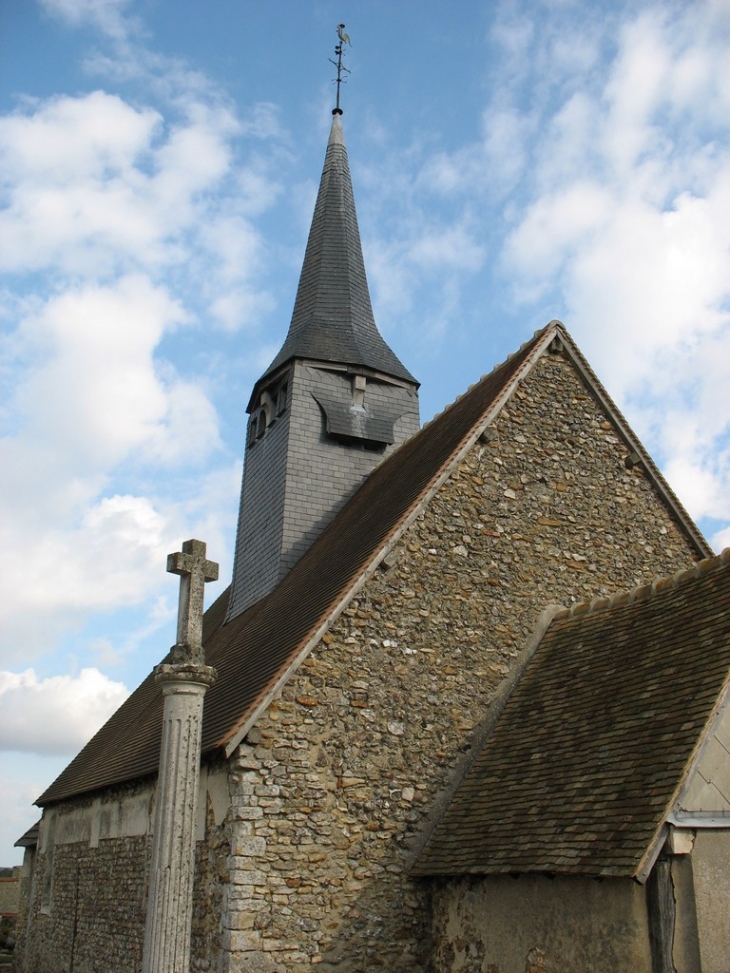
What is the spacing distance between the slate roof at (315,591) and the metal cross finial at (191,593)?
3.39 feet

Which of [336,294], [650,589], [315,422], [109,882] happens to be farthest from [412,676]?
[336,294]

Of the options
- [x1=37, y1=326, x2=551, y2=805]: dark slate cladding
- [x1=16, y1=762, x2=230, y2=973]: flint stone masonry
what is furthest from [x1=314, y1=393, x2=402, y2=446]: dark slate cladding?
[x1=16, y1=762, x2=230, y2=973]: flint stone masonry

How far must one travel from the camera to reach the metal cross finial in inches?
284

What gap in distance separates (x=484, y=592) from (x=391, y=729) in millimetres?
1786

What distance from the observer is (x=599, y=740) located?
7.49m

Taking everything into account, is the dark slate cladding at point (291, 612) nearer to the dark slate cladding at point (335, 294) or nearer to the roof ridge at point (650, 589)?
the roof ridge at point (650, 589)

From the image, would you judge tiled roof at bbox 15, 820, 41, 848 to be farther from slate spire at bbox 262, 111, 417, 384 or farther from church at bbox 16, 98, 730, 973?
slate spire at bbox 262, 111, 417, 384

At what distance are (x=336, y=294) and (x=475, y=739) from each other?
1029 cm

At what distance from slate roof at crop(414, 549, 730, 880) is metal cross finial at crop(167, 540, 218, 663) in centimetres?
284

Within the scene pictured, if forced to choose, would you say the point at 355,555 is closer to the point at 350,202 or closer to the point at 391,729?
the point at 391,729

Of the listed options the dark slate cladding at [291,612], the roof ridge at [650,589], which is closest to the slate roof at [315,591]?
the dark slate cladding at [291,612]

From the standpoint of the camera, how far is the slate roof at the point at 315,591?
8.69m

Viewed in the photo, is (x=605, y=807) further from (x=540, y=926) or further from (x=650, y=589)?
(x=650, y=589)

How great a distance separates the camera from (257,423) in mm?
16938
